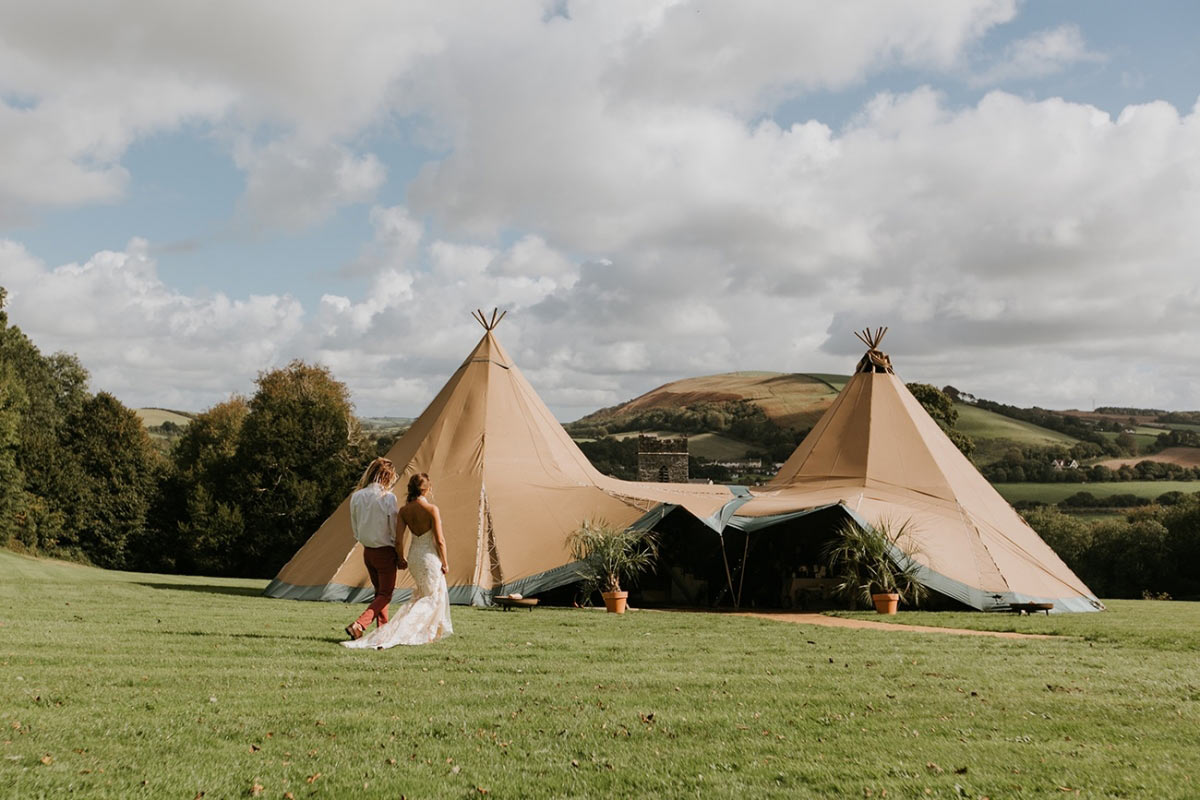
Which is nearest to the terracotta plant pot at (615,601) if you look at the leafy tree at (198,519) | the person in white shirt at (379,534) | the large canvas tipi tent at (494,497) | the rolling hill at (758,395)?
the large canvas tipi tent at (494,497)

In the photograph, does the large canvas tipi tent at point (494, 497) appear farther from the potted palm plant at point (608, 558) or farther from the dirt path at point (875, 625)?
the dirt path at point (875, 625)

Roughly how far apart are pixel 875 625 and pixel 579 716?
7.80 meters

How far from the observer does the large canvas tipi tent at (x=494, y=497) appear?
15164mm

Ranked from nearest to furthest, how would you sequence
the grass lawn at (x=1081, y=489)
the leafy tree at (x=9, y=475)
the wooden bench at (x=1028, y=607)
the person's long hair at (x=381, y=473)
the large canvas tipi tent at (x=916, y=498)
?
the person's long hair at (x=381, y=473) < the wooden bench at (x=1028, y=607) < the large canvas tipi tent at (x=916, y=498) < the leafy tree at (x=9, y=475) < the grass lawn at (x=1081, y=489)

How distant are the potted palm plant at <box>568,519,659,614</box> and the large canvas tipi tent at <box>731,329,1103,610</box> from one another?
167 cm

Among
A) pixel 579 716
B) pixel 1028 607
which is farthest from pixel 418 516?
pixel 1028 607

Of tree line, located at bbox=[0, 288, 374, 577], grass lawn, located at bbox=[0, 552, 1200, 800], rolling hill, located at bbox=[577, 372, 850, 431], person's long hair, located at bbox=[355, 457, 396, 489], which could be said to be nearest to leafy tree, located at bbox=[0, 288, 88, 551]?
tree line, located at bbox=[0, 288, 374, 577]

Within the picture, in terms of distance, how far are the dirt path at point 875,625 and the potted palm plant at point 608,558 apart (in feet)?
5.72

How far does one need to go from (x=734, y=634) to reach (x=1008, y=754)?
234 inches

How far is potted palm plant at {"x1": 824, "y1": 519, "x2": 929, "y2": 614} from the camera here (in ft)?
47.3

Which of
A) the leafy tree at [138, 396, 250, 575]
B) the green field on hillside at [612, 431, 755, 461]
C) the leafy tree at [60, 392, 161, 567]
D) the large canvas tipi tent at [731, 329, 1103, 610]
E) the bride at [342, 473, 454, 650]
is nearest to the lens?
the bride at [342, 473, 454, 650]

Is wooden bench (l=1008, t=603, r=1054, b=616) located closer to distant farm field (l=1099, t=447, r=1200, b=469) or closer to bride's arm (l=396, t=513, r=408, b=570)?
bride's arm (l=396, t=513, r=408, b=570)

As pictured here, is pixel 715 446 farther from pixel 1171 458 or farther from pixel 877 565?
pixel 877 565

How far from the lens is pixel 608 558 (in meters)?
14.7
